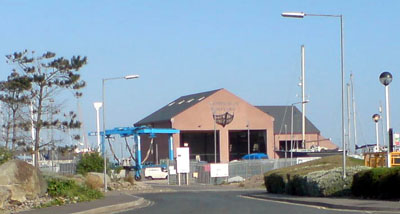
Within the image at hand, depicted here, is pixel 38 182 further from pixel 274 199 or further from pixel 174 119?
pixel 174 119

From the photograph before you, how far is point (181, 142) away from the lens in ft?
289

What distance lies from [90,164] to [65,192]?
25443 millimetres

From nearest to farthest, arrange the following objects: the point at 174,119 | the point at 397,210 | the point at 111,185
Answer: the point at 397,210
the point at 111,185
the point at 174,119

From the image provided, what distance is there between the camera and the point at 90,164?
57.3 m

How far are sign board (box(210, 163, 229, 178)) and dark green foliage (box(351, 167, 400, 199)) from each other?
34.1 metres

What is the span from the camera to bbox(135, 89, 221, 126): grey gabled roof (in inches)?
3317

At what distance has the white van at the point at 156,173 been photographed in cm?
7381

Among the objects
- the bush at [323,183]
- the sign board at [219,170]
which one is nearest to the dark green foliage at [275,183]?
→ the bush at [323,183]

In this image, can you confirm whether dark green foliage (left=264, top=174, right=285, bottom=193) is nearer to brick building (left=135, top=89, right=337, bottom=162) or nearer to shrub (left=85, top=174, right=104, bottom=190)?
shrub (left=85, top=174, right=104, bottom=190)

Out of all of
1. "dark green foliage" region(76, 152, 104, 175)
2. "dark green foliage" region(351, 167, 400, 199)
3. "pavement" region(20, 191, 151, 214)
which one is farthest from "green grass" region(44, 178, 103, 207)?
"dark green foliage" region(76, 152, 104, 175)

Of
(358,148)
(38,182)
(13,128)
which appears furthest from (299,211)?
(358,148)

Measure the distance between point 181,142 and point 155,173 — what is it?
14.0 metres

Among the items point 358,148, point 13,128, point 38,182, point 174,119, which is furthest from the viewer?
point 174,119

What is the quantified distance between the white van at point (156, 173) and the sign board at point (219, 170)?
36.0 ft
